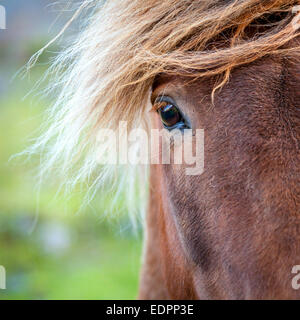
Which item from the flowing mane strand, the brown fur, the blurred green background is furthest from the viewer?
the blurred green background

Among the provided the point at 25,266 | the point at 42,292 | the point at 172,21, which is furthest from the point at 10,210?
the point at 172,21

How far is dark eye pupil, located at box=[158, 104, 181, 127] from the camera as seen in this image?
4.20ft

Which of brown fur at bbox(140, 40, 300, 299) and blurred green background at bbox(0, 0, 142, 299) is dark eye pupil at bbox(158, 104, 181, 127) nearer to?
brown fur at bbox(140, 40, 300, 299)

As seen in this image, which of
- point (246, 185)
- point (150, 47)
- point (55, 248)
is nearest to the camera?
point (246, 185)

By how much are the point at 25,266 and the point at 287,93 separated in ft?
13.2

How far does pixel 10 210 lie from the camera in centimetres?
490

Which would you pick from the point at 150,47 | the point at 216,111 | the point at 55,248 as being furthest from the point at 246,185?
the point at 55,248

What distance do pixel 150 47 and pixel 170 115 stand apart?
0.67 ft

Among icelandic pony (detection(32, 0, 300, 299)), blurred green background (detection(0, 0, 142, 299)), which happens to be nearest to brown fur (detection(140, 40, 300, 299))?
icelandic pony (detection(32, 0, 300, 299))

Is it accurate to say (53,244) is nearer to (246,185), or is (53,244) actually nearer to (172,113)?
(172,113)

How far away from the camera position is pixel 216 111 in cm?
116

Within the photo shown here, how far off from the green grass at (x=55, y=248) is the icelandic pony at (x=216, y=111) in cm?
273

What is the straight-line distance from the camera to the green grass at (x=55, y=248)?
13.7 ft

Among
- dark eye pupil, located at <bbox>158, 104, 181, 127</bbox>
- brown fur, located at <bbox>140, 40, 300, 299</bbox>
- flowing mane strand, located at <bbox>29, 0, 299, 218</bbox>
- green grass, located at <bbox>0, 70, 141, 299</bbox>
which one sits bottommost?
green grass, located at <bbox>0, 70, 141, 299</bbox>
